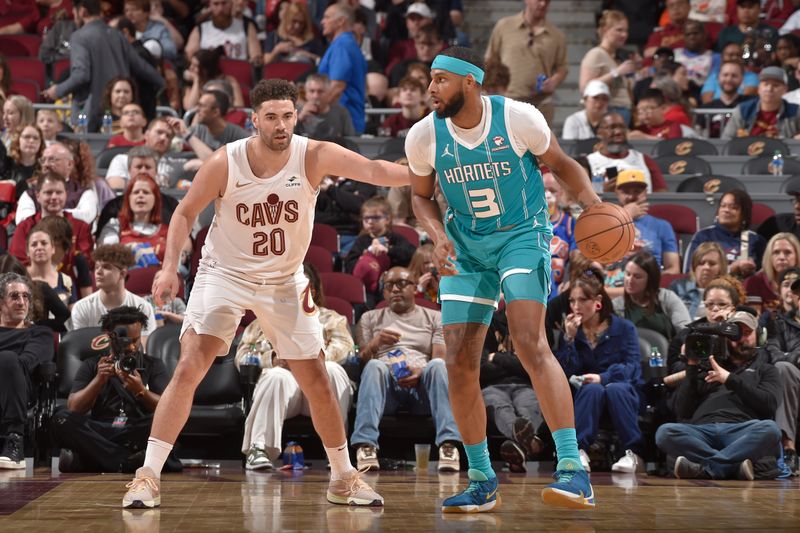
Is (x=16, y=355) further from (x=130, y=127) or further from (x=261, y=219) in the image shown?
(x=130, y=127)

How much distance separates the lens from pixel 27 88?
13.9 metres

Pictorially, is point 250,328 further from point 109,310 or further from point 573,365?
point 573,365

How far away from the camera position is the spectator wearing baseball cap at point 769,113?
12672 mm

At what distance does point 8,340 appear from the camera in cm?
816

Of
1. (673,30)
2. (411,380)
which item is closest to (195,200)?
(411,380)

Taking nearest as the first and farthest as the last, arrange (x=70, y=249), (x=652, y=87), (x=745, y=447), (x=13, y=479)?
(x=13, y=479) → (x=745, y=447) → (x=70, y=249) → (x=652, y=87)

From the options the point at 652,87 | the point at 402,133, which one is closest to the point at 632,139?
the point at 652,87

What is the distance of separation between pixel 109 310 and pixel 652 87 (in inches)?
290

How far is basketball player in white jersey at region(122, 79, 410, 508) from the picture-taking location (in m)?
5.70

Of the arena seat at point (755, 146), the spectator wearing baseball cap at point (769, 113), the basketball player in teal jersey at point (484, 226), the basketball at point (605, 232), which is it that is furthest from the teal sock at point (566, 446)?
the spectator wearing baseball cap at point (769, 113)

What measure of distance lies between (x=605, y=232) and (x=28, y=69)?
10482mm

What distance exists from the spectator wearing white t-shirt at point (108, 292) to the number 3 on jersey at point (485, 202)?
12.9 feet

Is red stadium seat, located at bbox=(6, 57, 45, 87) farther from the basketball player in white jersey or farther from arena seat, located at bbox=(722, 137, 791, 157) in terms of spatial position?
the basketball player in white jersey

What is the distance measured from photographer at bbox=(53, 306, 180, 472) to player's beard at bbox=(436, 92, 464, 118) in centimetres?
329
